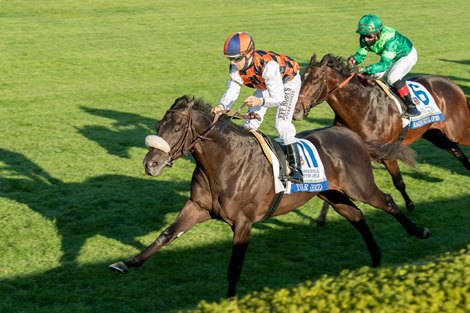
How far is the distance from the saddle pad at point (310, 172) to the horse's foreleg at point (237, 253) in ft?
1.87

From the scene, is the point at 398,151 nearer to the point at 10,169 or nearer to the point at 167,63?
the point at 10,169

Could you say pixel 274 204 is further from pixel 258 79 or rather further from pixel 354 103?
pixel 354 103

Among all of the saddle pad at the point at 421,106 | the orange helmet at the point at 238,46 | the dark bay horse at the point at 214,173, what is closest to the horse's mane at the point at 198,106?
the dark bay horse at the point at 214,173

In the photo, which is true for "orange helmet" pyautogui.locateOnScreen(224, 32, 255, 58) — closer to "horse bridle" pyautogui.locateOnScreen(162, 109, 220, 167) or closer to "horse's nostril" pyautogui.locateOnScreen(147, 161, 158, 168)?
"horse bridle" pyautogui.locateOnScreen(162, 109, 220, 167)

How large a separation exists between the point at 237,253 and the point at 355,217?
4.94 feet

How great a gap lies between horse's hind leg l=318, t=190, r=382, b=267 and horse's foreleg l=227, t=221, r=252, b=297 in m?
1.23

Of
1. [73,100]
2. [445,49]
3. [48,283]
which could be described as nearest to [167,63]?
[73,100]

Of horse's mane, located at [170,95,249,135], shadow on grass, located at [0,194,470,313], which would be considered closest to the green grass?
shadow on grass, located at [0,194,470,313]

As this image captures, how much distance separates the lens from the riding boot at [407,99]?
919 centimetres

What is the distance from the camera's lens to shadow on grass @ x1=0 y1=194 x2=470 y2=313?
6.47 metres

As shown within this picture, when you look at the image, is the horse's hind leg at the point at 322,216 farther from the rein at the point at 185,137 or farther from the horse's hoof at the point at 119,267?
the horse's hoof at the point at 119,267

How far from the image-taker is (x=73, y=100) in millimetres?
14250

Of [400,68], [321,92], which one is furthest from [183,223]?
[400,68]

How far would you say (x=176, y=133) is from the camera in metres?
6.10
